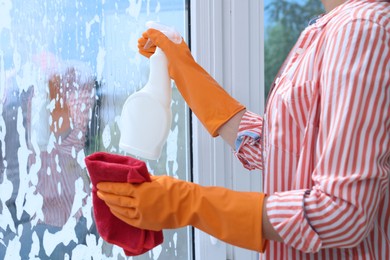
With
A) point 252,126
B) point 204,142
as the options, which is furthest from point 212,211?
Answer: point 204,142

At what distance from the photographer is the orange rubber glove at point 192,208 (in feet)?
2.70

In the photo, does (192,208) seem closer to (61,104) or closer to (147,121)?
(147,121)

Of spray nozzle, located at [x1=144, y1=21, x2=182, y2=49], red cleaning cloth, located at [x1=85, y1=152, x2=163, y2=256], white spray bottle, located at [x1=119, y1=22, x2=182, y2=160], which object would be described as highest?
spray nozzle, located at [x1=144, y1=21, x2=182, y2=49]

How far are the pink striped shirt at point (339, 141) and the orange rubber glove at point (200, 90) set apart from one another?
333 millimetres

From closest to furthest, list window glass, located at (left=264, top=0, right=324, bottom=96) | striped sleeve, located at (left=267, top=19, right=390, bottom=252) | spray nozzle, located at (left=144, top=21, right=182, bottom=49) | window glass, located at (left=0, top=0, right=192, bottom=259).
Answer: striped sleeve, located at (left=267, top=19, right=390, bottom=252) < spray nozzle, located at (left=144, top=21, right=182, bottom=49) < window glass, located at (left=0, top=0, right=192, bottom=259) < window glass, located at (left=264, top=0, right=324, bottom=96)

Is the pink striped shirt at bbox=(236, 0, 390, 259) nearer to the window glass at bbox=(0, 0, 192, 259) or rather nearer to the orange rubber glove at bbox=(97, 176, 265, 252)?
the orange rubber glove at bbox=(97, 176, 265, 252)

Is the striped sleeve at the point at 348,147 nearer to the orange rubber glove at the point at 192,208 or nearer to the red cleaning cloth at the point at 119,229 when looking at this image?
the orange rubber glove at the point at 192,208

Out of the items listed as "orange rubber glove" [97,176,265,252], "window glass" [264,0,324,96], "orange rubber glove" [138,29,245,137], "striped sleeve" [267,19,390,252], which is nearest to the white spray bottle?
"orange rubber glove" [138,29,245,137]

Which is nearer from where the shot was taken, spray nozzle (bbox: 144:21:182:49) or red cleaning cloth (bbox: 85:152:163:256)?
red cleaning cloth (bbox: 85:152:163:256)

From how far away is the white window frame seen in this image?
1519mm

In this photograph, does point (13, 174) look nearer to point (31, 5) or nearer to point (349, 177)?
point (31, 5)

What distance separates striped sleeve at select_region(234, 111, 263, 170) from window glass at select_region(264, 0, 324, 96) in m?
0.43

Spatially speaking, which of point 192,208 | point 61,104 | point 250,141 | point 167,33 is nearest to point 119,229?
point 192,208

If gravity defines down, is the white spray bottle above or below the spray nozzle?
below
